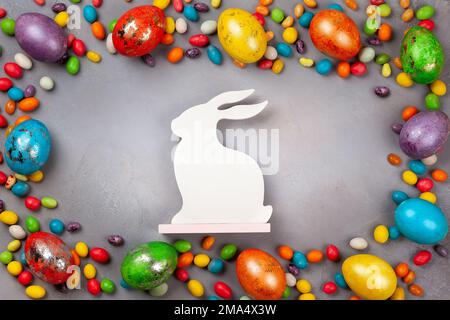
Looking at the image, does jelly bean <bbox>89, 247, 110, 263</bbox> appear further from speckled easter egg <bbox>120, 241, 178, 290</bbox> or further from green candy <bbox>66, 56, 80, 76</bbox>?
green candy <bbox>66, 56, 80, 76</bbox>

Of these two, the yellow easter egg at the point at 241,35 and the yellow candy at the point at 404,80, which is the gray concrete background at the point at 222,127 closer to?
the yellow candy at the point at 404,80

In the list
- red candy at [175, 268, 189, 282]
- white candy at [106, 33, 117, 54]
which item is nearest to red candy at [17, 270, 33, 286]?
red candy at [175, 268, 189, 282]

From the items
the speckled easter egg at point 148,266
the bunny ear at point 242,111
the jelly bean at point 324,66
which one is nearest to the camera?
the speckled easter egg at point 148,266

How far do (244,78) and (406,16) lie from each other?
60cm

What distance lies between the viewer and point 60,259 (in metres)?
1.60

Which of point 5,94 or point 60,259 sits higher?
point 5,94

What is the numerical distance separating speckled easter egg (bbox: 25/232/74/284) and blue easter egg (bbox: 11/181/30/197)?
0.18 meters

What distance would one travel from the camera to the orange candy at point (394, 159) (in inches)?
68.5

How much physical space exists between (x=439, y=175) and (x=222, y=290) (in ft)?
2.68

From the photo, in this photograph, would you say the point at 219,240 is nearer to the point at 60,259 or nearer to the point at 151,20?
the point at 60,259

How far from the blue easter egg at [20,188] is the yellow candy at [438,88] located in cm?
142

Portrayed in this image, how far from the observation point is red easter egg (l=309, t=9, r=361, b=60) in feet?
5.42

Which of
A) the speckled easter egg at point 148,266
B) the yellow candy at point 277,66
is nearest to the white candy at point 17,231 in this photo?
the speckled easter egg at point 148,266
